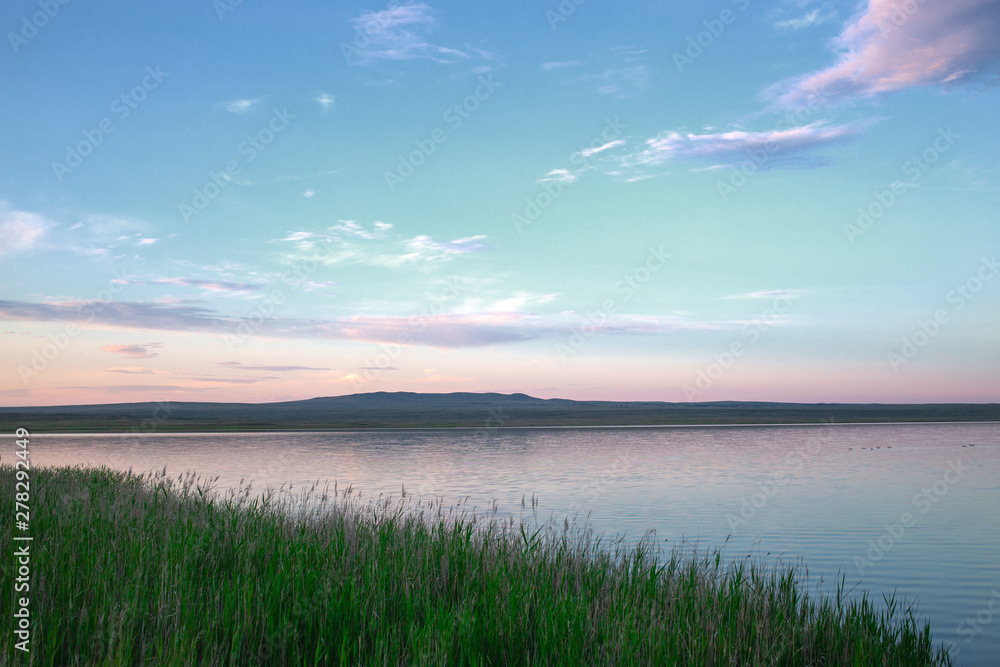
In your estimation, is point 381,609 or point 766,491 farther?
point 766,491

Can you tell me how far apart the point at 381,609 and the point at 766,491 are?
82.6 feet

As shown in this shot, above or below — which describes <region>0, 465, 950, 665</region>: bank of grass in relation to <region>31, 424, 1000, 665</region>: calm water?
above

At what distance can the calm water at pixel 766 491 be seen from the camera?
15.8 m

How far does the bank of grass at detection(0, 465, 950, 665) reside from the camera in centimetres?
740

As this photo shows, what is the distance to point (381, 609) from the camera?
28.0 ft

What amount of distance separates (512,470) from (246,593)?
3241 centimetres

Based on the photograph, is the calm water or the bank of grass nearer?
the bank of grass

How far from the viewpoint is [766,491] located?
29.8 metres

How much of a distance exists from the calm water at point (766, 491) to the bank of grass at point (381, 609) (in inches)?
158

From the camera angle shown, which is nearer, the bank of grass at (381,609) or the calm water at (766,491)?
the bank of grass at (381,609)

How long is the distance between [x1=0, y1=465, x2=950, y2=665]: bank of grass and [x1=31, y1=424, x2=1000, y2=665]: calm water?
400cm

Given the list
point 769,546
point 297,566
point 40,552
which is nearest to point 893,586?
point 769,546

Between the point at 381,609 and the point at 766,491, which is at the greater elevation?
the point at 381,609

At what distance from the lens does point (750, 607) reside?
9.27 metres
